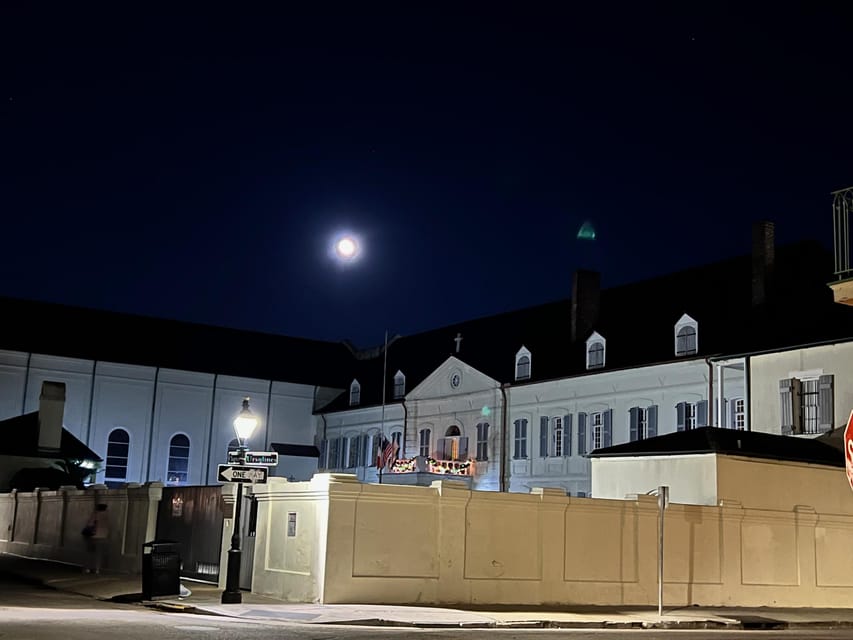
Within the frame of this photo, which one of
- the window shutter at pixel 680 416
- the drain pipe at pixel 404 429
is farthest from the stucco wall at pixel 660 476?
the drain pipe at pixel 404 429

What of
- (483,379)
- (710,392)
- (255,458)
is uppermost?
(483,379)

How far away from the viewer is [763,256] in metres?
40.2

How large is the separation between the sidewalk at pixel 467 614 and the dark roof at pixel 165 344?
38.8 meters

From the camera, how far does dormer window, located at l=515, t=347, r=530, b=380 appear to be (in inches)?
1991

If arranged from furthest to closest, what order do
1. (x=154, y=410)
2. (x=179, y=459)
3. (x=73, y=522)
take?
(x=179, y=459) < (x=154, y=410) < (x=73, y=522)

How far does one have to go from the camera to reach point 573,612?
2059 cm

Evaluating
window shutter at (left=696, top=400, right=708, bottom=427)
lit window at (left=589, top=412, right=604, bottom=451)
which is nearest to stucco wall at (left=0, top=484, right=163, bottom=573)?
Result: window shutter at (left=696, top=400, right=708, bottom=427)

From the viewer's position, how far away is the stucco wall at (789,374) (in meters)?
33.5

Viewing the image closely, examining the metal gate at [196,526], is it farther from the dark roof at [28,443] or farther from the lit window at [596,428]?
the dark roof at [28,443]

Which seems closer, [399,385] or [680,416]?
[680,416]

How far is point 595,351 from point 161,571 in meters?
28.8

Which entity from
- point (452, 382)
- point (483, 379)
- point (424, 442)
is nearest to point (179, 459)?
point (424, 442)

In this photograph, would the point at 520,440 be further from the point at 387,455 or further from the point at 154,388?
the point at 154,388

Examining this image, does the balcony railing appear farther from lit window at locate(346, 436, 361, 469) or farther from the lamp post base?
lit window at locate(346, 436, 361, 469)
